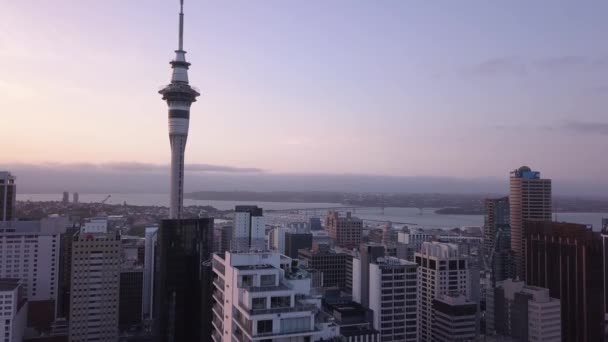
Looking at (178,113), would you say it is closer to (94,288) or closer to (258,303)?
(94,288)

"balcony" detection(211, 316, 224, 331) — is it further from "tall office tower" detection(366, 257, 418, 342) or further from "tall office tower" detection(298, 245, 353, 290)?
"tall office tower" detection(298, 245, 353, 290)

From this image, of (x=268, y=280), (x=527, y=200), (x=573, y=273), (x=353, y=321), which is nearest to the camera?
(x=268, y=280)

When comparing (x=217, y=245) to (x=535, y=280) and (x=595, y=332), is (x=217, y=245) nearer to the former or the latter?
(x=535, y=280)

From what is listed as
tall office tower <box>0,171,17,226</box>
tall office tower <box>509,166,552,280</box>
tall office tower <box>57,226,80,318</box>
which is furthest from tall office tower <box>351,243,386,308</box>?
tall office tower <box>0,171,17,226</box>

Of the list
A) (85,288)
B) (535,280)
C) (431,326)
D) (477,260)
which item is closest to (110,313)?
(85,288)

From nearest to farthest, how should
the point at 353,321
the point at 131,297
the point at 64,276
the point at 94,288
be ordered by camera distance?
the point at 353,321
the point at 94,288
the point at 131,297
the point at 64,276

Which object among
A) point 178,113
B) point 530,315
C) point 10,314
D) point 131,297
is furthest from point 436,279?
point 10,314

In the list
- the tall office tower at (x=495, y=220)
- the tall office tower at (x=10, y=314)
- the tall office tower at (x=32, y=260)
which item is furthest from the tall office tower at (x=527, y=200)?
the tall office tower at (x=10, y=314)
